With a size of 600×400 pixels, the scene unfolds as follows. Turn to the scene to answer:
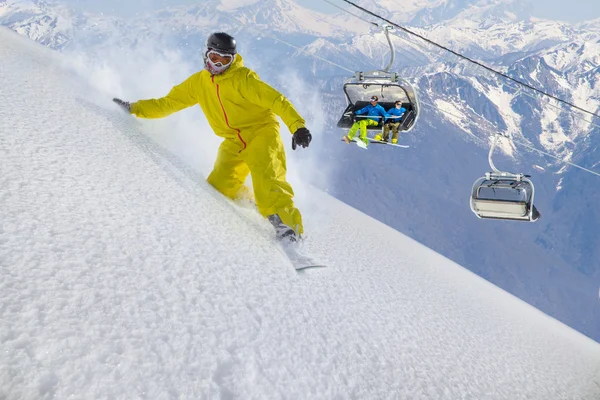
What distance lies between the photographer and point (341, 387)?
205 centimetres

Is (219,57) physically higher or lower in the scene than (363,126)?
higher

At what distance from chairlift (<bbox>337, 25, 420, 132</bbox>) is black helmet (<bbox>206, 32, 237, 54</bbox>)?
2.60 m

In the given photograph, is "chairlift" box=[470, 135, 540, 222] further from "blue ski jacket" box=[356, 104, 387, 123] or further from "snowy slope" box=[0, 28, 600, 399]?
"snowy slope" box=[0, 28, 600, 399]

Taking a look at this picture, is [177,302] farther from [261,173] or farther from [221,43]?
[221,43]

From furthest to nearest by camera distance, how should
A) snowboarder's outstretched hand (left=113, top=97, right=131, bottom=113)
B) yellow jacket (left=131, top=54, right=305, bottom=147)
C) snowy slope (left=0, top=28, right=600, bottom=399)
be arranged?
snowboarder's outstretched hand (left=113, top=97, right=131, bottom=113), yellow jacket (left=131, top=54, right=305, bottom=147), snowy slope (left=0, top=28, right=600, bottom=399)

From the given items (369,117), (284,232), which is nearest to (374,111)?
(369,117)

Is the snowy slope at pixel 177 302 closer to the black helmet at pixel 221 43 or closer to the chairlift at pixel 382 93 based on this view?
the black helmet at pixel 221 43

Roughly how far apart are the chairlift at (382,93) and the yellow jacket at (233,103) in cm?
254

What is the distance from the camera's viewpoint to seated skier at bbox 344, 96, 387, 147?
25.5 ft

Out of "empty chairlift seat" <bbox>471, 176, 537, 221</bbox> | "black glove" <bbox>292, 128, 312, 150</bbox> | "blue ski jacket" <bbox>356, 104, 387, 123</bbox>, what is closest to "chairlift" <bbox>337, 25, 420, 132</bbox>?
"blue ski jacket" <bbox>356, 104, 387, 123</bbox>

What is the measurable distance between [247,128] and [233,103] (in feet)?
0.88

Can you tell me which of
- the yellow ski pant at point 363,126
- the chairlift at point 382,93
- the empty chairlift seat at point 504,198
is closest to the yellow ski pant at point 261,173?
the chairlift at point 382,93

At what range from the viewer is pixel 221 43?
405 centimetres

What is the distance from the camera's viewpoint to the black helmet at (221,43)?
13.3 ft
